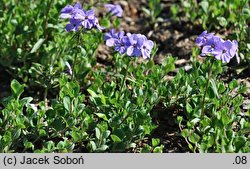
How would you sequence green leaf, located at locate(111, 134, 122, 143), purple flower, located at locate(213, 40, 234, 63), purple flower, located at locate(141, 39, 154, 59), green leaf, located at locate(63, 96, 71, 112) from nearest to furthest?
purple flower, located at locate(213, 40, 234, 63) < green leaf, located at locate(111, 134, 122, 143) < purple flower, located at locate(141, 39, 154, 59) < green leaf, located at locate(63, 96, 71, 112)

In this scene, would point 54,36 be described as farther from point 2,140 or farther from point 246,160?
point 246,160

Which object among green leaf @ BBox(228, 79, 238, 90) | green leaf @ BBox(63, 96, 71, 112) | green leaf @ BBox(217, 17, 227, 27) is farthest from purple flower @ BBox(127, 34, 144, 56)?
green leaf @ BBox(217, 17, 227, 27)

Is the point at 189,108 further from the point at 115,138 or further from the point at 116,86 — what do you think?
the point at 116,86

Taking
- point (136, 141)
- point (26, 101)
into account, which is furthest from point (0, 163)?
point (136, 141)

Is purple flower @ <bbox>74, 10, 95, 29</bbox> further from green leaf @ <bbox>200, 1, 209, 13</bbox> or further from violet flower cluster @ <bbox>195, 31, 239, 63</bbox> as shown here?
green leaf @ <bbox>200, 1, 209, 13</bbox>

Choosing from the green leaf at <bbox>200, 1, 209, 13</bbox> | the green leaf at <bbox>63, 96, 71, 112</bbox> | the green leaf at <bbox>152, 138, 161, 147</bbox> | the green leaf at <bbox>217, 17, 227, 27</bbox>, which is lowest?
the green leaf at <bbox>152, 138, 161, 147</bbox>

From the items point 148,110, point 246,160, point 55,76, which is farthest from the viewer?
point 55,76

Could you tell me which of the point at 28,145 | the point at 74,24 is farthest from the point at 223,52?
the point at 28,145

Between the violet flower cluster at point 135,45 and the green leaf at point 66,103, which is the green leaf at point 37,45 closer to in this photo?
the green leaf at point 66,103
